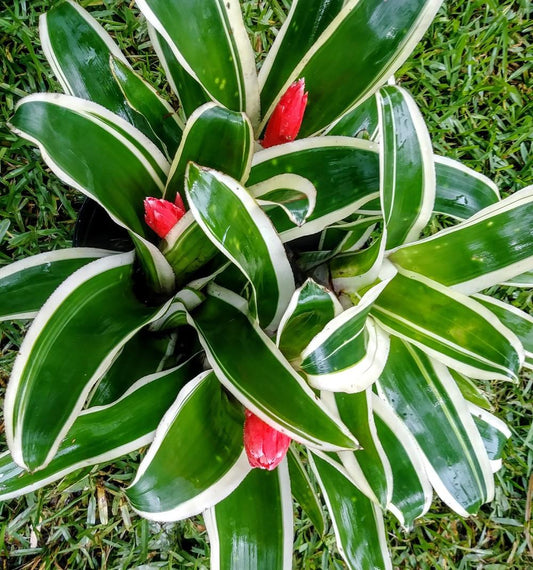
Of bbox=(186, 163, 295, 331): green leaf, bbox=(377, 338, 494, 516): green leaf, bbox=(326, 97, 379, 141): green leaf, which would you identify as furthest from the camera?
bbox=(326, 97, 379, 141): green leaf

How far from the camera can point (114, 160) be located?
65cm

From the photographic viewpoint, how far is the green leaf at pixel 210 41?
0.63m

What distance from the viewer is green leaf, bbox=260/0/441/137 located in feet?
2.08

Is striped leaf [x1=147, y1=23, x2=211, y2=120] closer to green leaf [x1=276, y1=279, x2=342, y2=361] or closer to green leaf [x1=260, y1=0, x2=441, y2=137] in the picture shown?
green leaf [x1=260, y1=0, x2=441, y2=137]

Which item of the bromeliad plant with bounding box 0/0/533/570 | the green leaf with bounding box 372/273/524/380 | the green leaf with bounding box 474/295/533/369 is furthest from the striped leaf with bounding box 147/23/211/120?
the green leaf with bounding box 474/295/533/369

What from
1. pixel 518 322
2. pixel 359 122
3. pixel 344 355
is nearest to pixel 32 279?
pixel 344 355

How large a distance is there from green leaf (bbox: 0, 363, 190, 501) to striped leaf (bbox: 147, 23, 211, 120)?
345mm

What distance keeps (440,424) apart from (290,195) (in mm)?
346

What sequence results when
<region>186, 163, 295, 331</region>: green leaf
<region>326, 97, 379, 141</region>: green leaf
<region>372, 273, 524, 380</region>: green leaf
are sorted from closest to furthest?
<region>186, 163, 295, 331</region>: green leaf, <region>372, 273, 524, 380</region>: green leaf, <region>326, 97, 379, 141</region>: green leaf

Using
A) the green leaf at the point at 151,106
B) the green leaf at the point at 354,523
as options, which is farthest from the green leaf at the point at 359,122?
the green leaf at the point at 354,523

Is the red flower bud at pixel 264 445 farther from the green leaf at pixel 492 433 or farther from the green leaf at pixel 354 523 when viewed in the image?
the green leaf at pixel 492 433

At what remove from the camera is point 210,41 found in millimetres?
660

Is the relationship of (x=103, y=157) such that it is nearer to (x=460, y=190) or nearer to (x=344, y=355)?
(x=344, y=355)

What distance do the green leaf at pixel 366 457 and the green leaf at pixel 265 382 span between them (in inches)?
3.9
